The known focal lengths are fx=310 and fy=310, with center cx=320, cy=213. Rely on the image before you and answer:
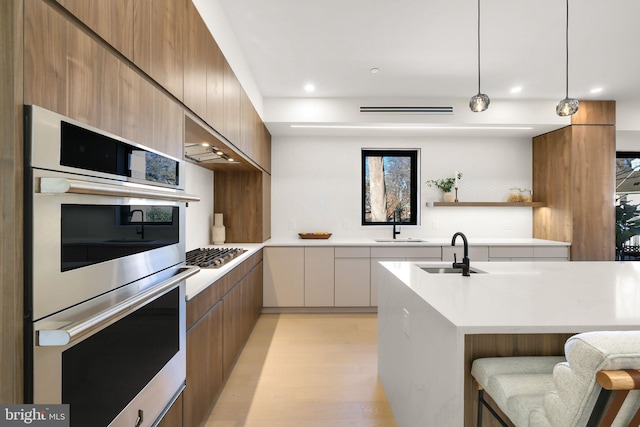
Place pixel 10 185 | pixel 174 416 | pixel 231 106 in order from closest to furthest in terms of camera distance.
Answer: pixel 10 185 → pixel 174 416 → pixel 231 106

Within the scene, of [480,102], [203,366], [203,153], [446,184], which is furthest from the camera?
[446,184]

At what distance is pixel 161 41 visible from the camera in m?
1.31

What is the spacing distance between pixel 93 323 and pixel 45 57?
667 millimetres

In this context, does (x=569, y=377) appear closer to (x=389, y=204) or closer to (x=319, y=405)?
(x=319, y=405)

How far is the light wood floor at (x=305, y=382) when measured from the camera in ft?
6.41

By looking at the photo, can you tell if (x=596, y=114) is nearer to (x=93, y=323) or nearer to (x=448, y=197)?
(x=448, y=197)

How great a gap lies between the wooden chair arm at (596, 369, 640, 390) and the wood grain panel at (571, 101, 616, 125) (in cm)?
409

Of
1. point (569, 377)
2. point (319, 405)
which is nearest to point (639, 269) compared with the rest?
point (569, 377)

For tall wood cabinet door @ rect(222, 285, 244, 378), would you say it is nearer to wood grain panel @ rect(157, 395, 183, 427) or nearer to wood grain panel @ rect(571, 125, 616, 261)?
wood grain panel @ rect(157, 395, 183, 427)

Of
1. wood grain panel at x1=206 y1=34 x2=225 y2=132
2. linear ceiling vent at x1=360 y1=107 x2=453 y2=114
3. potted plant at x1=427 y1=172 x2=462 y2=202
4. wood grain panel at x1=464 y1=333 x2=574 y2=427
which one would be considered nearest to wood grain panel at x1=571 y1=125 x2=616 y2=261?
potted plant at x1=427 y1=172 x2=462 y2=202

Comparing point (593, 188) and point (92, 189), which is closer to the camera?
point (92, 189)

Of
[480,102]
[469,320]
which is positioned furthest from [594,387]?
[480,102]

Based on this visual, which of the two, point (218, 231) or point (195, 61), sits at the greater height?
point (195, 61)

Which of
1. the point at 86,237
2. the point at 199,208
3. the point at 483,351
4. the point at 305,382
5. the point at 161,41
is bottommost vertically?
the point at 305,382
